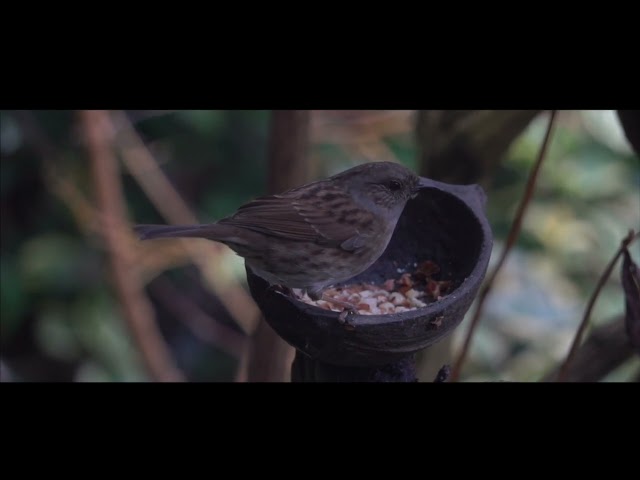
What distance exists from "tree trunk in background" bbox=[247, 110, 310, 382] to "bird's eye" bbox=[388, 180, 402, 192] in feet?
2.27

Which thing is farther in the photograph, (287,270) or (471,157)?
(471,157)

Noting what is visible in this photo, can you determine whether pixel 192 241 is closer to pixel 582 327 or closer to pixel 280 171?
pixel 280 171

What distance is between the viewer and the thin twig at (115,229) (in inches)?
105

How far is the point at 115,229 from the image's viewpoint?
267 centimetres

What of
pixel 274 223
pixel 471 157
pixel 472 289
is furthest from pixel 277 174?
pixel 472 289

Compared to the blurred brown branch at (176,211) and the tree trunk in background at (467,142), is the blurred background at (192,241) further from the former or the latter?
the tree trunk in background at (467,142)

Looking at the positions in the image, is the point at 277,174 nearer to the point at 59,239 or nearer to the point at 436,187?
the point at 436,187

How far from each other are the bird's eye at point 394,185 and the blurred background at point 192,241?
44.8 inches

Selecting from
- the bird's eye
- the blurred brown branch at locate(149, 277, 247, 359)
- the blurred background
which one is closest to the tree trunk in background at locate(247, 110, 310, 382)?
the blurred background

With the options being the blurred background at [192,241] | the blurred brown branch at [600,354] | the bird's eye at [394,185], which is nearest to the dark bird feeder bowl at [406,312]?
the bird's eye at [394,185]

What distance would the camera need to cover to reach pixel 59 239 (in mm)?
2951

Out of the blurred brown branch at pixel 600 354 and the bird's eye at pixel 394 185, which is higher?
the bird's eye at pixel 394 185

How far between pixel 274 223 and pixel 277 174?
27.7 inches

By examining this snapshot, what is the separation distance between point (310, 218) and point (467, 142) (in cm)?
58
